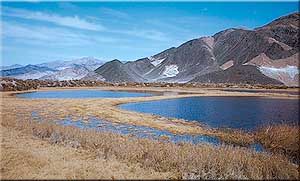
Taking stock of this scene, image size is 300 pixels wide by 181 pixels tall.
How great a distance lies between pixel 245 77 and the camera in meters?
165

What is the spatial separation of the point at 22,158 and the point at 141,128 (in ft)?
43.3

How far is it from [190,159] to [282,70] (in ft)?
547

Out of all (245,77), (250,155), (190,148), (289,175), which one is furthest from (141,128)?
(245,77)

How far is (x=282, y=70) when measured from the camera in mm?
167375

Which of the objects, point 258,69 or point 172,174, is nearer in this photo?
point 172,174

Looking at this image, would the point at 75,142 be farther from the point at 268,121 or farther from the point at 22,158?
the point at 268,121

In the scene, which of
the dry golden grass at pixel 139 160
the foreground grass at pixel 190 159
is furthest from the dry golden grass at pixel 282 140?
the foreground grass at pixel 190 159

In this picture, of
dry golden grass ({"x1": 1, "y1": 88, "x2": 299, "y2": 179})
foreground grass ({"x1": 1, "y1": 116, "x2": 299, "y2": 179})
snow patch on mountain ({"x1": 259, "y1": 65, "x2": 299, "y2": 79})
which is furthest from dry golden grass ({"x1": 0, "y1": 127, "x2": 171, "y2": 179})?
snow patch on mountain ({"x1": 259, "y1": 65, "x2": 299, "y2": 79})

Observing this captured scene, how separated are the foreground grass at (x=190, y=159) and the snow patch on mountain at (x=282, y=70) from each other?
15381 centimetres

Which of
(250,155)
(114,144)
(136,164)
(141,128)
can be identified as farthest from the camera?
(141,128)

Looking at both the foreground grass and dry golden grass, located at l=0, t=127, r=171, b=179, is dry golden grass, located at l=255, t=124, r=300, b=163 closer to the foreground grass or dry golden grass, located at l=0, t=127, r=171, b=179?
the foreground grass

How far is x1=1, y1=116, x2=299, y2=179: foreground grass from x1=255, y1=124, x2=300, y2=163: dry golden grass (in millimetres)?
4549

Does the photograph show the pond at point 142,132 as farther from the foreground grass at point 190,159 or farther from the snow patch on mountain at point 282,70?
the snow patch on mountain at point 282,70

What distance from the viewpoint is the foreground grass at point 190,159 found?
13.6 metres
